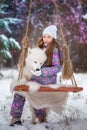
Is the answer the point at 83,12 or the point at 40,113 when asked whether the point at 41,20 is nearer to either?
the point at 83,12

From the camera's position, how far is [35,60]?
444 cm

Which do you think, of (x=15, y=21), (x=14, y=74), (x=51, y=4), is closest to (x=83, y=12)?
(x=51, y=4)

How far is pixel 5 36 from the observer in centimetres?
762

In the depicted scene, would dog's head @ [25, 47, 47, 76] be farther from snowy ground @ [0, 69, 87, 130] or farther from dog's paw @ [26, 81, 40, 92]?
snowy ground @ [0, 69, 87, 130]

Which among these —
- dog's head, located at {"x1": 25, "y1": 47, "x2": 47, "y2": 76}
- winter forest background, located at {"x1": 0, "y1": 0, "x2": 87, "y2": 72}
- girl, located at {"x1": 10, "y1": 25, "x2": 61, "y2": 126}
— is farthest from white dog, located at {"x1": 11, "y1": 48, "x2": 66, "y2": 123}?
winter forest background, located at {"x1": 0, "y1": 0, "x2": 87, "y2": 72}

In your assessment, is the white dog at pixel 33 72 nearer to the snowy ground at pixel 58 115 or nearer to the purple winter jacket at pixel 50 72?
the purple winter jacket at pixel 50 72

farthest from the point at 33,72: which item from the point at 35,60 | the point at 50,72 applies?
the point at 50,72

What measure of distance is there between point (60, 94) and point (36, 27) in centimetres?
323

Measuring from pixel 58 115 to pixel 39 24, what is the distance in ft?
8.59

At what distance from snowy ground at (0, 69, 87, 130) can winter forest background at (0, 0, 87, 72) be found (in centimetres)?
32

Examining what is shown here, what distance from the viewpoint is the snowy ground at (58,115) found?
4730 mm

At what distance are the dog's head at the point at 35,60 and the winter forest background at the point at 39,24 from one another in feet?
10.1

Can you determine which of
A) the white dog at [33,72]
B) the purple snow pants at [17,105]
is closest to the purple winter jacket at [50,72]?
the white dog at [33,72]

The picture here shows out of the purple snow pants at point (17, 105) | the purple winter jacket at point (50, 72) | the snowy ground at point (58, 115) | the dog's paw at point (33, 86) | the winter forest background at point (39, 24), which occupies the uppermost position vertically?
Result: the winter forest background at point (39, 24)
